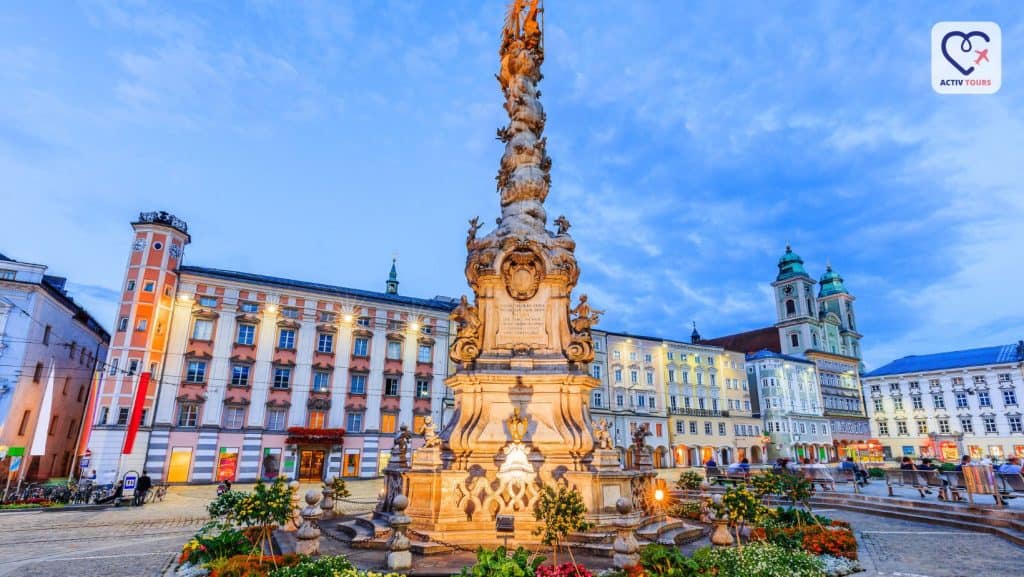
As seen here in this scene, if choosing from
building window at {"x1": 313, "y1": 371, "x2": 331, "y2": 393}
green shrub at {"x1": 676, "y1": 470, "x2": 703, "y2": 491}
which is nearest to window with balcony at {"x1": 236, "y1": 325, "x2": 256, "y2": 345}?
building window at {"x1": 313, "y1": 371, "x2": 331, "y2": 393}

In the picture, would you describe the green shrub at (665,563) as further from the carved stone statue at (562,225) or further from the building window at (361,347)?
the building window at (361,347)

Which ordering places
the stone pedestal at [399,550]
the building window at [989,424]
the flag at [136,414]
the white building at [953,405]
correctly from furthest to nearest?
1. the building window at [989,424]
2. the white building at [953,405]
3. the flag at [136,414]
4. the stone pedestal at [399,550]

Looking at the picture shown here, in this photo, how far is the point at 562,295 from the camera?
15359 millimetres

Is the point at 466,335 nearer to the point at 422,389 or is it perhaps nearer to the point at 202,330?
the point at 422,389

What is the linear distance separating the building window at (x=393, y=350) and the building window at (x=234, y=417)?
12594 mm

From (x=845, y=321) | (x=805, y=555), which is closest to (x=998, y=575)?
(x=805, y=555)

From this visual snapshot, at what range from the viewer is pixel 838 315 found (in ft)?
334

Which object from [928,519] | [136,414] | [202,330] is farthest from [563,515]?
[202,330]

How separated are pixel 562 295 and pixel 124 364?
37.7 m

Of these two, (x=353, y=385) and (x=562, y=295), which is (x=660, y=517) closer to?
(x=562, y=295)

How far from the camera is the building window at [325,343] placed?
4528 cm

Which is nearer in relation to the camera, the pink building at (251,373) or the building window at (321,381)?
the pink building at (251,373)

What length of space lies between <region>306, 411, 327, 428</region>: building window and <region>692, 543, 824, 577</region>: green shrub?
134ft

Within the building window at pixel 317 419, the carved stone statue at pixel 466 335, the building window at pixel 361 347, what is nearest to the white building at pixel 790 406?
the building window at pixel 361 347
